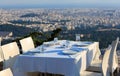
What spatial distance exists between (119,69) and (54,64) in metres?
1.50

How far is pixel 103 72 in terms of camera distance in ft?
A: 13.6

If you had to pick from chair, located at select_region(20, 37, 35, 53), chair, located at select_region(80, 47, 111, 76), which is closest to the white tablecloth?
chair, located at select_region(80, 47, 111, 76)

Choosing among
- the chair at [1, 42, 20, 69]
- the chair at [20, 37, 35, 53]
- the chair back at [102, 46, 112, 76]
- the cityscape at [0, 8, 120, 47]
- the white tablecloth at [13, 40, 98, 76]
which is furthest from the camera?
the cityscape at [0, 8, 120, 47]

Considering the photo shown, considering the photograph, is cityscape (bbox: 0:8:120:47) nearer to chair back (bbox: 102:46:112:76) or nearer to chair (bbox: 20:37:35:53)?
chair (bbox: 20:37:35:53)

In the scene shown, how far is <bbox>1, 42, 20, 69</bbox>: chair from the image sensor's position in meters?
5.15

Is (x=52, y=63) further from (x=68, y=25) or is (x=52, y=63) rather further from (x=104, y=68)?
(x=68, y=25)

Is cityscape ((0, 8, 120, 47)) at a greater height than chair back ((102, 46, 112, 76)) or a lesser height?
lesser

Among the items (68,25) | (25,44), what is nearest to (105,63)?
(25,44)

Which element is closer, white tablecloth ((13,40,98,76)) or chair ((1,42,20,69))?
white tablecloth ((13,40,98,76))

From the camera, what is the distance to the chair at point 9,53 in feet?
16.9

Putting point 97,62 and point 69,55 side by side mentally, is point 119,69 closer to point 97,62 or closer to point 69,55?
point 97,62

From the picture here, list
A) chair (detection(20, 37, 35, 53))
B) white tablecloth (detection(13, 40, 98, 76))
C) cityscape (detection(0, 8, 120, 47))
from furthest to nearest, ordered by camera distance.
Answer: cityscape (detection(0, 8, 120, 47)) < chair (detection(20, 37, 35, 53)) < white tablecloth (detection(13, 40, 98, 76))

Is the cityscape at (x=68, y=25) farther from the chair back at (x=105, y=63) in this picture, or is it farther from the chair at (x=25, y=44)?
the chair back at (x=105, y=63)

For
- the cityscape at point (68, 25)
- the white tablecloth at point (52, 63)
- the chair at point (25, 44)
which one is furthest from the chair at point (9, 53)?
the cityscape at point (68, 25)
